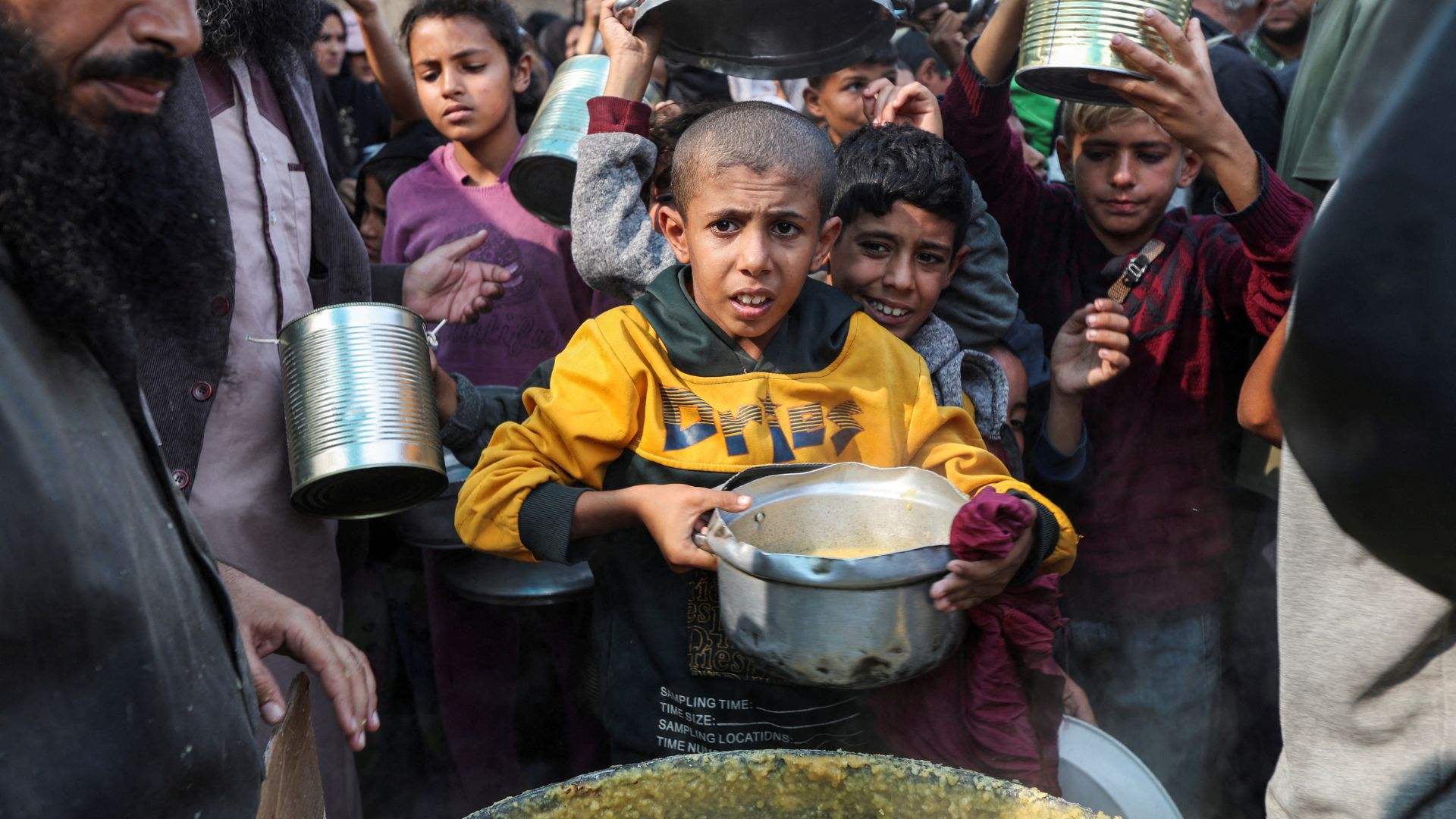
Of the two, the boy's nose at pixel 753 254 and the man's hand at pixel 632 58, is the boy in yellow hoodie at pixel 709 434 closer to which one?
the boy's nose at pixel 753 254

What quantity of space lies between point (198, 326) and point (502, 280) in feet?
3.96

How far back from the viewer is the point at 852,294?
2.46 meters

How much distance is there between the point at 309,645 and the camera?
169 cm

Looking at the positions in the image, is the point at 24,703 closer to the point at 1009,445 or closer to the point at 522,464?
the point at 522,464

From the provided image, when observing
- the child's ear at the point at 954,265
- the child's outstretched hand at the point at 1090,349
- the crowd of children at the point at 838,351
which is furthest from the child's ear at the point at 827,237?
the child's outstretched hand at the point at 1090,349

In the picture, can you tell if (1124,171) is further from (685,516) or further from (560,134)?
(685,516)

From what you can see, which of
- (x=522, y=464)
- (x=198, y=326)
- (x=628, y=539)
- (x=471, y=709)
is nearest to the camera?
(x=198, y=326)

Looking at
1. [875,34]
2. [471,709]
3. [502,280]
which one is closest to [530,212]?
[502,280]

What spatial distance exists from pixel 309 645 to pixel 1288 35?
4412 mm

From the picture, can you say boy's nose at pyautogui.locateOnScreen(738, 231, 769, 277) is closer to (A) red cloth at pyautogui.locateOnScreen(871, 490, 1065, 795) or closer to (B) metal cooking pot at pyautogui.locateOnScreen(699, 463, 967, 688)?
(B) metal cooking pot at pyautogui.locateOnScreen(699, 463, 967, 688)

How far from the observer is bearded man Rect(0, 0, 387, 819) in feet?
3.59

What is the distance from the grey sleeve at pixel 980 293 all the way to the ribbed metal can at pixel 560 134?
0.96 meters

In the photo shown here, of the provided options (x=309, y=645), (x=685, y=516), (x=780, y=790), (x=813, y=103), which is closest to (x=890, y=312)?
(x=685, y=516)

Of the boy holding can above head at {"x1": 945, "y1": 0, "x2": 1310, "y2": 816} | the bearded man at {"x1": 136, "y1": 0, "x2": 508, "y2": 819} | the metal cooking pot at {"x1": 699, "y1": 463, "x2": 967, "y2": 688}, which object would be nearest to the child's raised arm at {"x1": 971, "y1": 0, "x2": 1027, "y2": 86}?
the boy holding can above head at {"x1": 945, "y1": 0, "x2": 1310, "y2": 816}
